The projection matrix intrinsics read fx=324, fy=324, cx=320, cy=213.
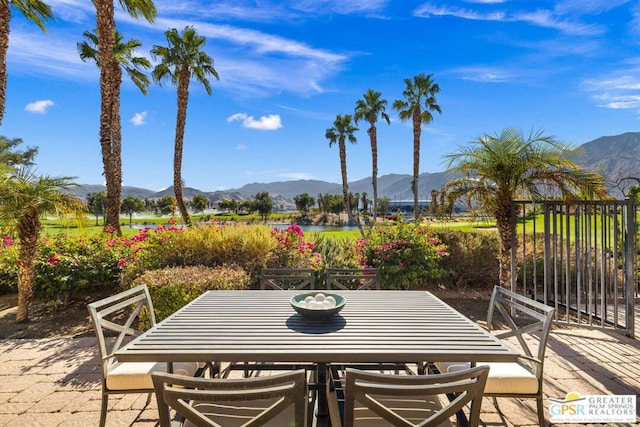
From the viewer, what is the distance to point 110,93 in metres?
9.17

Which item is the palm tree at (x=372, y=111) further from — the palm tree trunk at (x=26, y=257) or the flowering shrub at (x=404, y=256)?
the palm tree trunk at (x=26, y=257)

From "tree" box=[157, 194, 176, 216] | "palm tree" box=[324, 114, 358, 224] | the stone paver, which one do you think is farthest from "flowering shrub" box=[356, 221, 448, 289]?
"palm tree" box=[324, 114, 358, 224]

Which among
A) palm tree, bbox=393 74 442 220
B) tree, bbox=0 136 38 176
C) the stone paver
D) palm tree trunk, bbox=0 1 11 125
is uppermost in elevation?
palm tree, bbox=393 74 442 220

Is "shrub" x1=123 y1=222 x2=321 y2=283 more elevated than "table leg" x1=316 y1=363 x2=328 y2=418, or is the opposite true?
"shrub" x1=123 y1=222 x2=321 y2=283

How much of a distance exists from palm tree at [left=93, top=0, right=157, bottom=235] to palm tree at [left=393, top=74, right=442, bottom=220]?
59.3ft

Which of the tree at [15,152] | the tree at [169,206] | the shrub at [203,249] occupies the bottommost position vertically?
the shrub at [203,249]

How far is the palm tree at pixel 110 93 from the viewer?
28.9ft

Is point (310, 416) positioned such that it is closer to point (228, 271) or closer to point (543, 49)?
point (228, 271)

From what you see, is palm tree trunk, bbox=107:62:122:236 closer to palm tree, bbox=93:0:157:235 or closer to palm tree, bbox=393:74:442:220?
palm tree, bbox=93:0:157:235

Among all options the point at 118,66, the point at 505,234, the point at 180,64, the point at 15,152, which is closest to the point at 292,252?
the point at 505,234

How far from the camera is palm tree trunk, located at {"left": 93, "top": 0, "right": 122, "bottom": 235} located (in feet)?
28.9

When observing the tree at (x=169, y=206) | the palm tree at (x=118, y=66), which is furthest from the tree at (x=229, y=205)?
the palm tree at (x=118, y=66)

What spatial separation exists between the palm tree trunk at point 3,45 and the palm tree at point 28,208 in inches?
156

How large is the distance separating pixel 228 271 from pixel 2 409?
2224 millimetres
